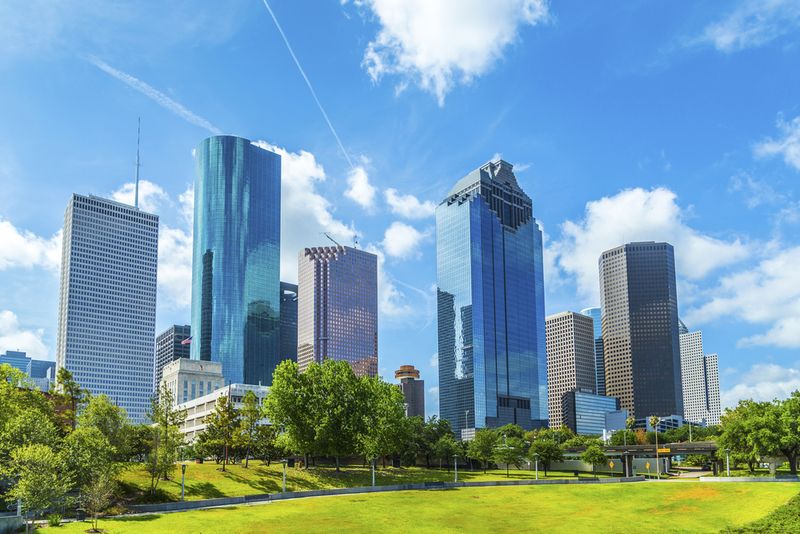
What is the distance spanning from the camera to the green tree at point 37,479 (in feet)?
222

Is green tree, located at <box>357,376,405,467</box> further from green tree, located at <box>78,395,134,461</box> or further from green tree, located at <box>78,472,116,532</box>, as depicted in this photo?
green tree, located at <box>78,472,116,532</box>

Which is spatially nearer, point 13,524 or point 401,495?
point 13,524

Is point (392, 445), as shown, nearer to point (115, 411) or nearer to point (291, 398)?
point (291, 398)

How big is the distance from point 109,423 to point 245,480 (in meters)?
20.8

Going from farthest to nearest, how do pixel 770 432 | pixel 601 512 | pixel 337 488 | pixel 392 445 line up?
pixel 392 445 → pixel 770 432 → pixel 337 488 → pixel 601 512

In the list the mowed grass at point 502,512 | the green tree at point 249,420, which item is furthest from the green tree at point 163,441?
the green tree at point 249,420

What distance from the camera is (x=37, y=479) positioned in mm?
68500

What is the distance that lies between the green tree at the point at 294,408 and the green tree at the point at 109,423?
32.4 metres

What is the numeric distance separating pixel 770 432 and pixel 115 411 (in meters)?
95.6

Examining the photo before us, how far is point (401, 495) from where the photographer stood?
98.6 metres

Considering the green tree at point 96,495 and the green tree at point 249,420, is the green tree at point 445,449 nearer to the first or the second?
the green tree at point 249,420

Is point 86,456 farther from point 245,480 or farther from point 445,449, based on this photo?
A: point 445,449

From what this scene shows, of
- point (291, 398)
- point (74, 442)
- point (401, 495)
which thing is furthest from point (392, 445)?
point (74, 442)

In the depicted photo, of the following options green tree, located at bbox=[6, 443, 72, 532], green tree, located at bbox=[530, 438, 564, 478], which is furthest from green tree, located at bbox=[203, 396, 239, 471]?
green tree, located at bbox=[530, 438, 564, 478]
